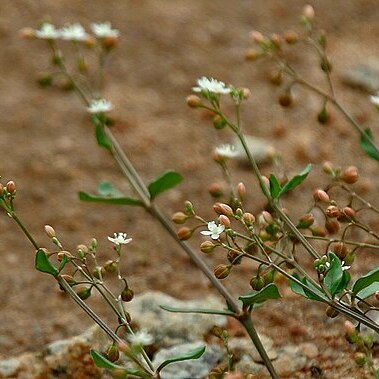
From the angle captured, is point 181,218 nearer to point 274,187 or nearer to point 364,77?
point 274,187

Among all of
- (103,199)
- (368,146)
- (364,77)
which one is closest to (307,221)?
(368,146)

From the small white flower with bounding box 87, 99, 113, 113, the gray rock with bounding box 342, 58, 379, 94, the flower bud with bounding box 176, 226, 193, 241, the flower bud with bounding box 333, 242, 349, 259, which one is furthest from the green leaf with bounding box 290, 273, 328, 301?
the gray rock with bounding box 342, 58, 379, 94

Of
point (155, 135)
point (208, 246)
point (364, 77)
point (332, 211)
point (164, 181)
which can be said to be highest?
point (332, 211)

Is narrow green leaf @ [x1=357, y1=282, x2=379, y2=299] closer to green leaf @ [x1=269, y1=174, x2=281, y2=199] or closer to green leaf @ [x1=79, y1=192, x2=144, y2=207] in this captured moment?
green leaf @ [x1=269, y1=174, x2=281, y2=199]

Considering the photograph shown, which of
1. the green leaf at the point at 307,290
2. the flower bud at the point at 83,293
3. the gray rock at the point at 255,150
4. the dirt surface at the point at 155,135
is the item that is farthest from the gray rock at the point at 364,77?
the flower bud at the point at 83,293

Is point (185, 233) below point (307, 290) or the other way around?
below

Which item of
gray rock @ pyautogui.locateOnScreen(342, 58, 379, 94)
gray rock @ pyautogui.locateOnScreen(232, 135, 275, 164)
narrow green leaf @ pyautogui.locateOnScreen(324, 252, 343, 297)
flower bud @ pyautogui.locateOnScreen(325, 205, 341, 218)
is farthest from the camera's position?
gray rock @ pyautogui.locateOnScreen(342, 58, 379, 94)

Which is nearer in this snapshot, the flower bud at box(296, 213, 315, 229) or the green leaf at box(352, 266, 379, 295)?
the green leaf at box(352, 266, 379, 295)

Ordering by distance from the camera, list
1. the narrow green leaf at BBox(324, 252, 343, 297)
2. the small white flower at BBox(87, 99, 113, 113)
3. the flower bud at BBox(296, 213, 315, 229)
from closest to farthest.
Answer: the narrow green leaf at BBox(324, 252, 343, 297) → the flower bud at BBox(296, 213, 315, 229) → the small white flower at BBox(87, 99, 113, 113)
